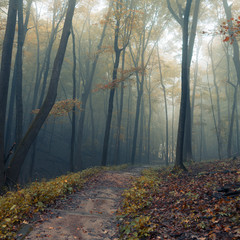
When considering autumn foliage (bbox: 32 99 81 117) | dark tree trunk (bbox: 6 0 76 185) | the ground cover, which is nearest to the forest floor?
the ground cover

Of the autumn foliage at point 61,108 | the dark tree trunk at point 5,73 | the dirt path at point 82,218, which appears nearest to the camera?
the dirt path at point 82,218

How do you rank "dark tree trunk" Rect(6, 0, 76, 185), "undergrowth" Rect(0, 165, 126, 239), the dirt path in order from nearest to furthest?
"undergrowth" Rect(0, 165, 126, 239) < the dirt path < "dark tree trunk" Rect(6, 0, 76, 185)

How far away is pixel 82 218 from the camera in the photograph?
5.22 m

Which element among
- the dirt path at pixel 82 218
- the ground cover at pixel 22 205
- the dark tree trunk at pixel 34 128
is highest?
the dark tree trunk at pixel 34 128

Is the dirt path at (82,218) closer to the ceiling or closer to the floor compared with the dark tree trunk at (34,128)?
closer to the floor

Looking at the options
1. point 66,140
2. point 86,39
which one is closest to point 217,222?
point 86,39

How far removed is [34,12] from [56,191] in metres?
18.4

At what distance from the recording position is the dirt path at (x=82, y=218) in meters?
4.25

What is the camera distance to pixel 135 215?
5156mm

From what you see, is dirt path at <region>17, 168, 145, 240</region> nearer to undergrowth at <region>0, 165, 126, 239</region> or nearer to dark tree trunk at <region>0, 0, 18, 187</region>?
undergrowth at <region>0, 165, 126, 239</region>

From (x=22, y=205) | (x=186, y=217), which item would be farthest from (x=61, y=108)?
(x=186, y=217)

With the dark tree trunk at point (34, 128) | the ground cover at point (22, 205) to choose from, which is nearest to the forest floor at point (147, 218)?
the ground cover at point (22, 205)

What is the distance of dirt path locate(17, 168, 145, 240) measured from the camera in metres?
4.25

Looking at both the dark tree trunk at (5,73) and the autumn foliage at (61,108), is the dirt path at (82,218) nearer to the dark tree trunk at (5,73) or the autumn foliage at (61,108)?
the dark tree trunk at (5,73)
